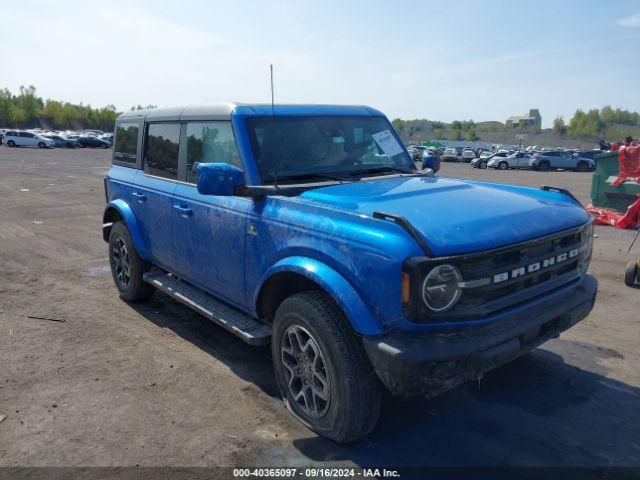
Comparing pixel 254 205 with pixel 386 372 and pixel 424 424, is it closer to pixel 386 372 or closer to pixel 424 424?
pixel 386 372

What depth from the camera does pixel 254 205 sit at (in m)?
3.67

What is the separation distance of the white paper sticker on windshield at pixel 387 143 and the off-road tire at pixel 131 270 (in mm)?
2729

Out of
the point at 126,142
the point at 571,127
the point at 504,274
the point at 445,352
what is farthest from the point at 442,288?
the point at 571,127

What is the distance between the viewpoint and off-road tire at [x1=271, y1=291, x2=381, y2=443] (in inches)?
117

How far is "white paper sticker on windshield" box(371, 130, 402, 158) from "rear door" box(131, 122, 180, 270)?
6.01 ft

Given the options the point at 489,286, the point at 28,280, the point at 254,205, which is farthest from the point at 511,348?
the point at 28,280

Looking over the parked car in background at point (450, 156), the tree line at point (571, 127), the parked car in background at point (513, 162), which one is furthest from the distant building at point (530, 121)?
the parked car in background at point (513, 162)

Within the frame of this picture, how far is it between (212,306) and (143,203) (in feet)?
4.99

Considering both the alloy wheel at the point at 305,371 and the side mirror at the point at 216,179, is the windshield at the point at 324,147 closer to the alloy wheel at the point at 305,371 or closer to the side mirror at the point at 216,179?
the side mirror at the point at 216,179

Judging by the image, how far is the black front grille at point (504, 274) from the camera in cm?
275

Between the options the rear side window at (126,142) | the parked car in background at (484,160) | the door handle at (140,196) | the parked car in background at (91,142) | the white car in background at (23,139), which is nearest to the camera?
the door handle at (140,196)

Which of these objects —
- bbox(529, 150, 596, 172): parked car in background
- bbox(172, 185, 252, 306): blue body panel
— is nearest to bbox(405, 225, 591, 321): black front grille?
bbox(172, 185, 252, 306): blue body panel

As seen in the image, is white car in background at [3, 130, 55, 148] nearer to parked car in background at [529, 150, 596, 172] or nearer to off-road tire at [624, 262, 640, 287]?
parked car in background at [529, 150, 596, 172]

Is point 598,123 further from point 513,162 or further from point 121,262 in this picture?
point 121,262
